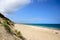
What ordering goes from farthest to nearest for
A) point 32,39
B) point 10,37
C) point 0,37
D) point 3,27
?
point 32,39 → point 3,27 → point 10,37 → point 0,37

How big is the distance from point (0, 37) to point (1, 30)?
2.80ft

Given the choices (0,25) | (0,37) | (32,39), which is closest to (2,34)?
(0,37)

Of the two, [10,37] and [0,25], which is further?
[0,25]

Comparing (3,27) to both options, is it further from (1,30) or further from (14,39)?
(14,39)

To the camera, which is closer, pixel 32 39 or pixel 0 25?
pixel 0 25

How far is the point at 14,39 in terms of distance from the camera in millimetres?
8430

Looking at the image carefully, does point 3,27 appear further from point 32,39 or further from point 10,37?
point 32,39

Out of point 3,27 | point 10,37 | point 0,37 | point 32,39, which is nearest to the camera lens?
point 0,37

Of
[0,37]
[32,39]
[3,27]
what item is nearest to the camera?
[0,37]

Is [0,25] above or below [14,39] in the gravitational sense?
above

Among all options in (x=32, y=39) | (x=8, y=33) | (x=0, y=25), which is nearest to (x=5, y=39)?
(x=8, y=33)

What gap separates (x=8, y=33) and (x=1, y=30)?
1.59ft

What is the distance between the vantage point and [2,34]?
820 centimetres

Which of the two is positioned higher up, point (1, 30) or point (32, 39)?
point (1, 30)
